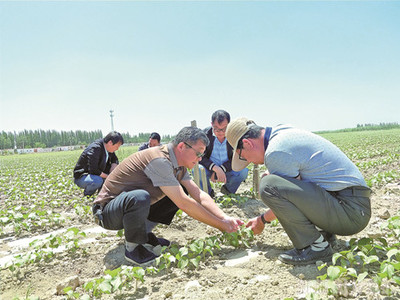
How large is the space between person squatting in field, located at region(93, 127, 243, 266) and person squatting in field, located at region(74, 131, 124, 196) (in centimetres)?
257

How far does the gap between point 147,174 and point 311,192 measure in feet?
4.73

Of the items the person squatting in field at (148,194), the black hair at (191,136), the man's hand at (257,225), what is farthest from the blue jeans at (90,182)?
the man's hand at (257,225)

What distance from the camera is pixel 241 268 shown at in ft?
8.10

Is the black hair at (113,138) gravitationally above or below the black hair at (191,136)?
above

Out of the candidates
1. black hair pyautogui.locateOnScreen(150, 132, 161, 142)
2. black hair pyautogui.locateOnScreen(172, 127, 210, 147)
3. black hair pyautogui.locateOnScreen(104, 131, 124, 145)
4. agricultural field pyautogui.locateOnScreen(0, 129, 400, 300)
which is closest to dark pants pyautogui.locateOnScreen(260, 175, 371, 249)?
agricultural field pyautogui.locateOnScreen(0, 129, 400, 300)

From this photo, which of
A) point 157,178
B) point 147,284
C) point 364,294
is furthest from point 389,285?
point 157,178

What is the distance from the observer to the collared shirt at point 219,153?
518 cm

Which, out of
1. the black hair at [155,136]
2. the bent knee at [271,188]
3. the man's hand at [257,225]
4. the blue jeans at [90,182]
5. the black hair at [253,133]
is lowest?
the man's hand at [257,225]

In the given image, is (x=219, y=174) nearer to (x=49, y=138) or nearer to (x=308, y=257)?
(x=308, y=257)

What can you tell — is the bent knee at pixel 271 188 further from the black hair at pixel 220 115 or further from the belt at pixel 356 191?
the black hair at pixel 220 115

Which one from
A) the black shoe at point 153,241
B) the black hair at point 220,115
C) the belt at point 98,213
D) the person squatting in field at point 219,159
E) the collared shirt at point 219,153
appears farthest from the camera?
the collared shirt at point 219,153

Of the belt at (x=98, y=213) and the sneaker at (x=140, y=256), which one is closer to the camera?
the sneaker at (x=140, y=256)

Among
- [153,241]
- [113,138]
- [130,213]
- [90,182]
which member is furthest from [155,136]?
[130,213]

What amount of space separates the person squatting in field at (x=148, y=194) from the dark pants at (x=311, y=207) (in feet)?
2.02
